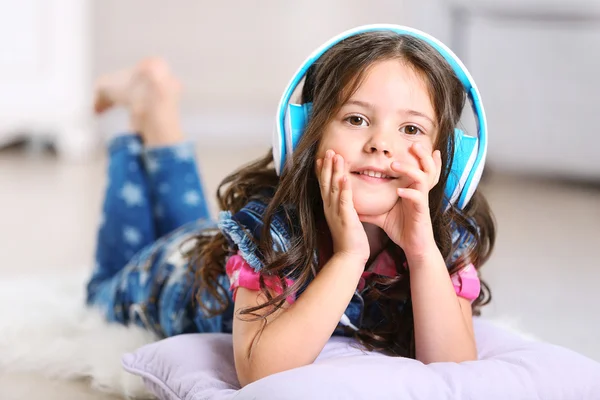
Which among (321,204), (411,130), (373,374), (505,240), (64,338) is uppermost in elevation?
(411,130)

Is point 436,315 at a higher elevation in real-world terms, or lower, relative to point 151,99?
lower

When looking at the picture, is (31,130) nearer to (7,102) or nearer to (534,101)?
(7,102)

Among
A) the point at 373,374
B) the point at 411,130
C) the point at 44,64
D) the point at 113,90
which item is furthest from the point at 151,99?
the point at 44,64

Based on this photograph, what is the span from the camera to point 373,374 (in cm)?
91

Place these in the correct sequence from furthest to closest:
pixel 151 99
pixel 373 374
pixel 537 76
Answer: pixel 537 76 < pixel 151 99 < pixel 373 374

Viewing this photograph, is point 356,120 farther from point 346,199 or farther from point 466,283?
point 466,283

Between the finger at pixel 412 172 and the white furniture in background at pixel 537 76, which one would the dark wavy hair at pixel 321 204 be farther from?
the white furniture in background at pixel 537 76

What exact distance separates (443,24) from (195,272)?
76.8 inches

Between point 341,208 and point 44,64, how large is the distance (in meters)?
2.62

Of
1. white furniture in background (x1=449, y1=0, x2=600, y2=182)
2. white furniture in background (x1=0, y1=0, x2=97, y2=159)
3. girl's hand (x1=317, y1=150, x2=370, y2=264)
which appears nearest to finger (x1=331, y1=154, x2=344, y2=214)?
girl's hand (x1=317, y1=150, x2=370, y2=264)

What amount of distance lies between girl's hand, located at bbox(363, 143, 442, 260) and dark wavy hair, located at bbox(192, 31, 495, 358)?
60 mm

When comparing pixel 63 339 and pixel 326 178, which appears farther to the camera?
pixel 63 339

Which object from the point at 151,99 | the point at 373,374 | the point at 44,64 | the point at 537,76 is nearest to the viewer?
the point at 373,374

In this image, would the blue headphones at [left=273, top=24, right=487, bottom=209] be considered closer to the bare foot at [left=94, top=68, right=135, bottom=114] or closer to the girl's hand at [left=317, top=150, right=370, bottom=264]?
the girl's hand at [left=317, top=150, right=370, bottom=264]
